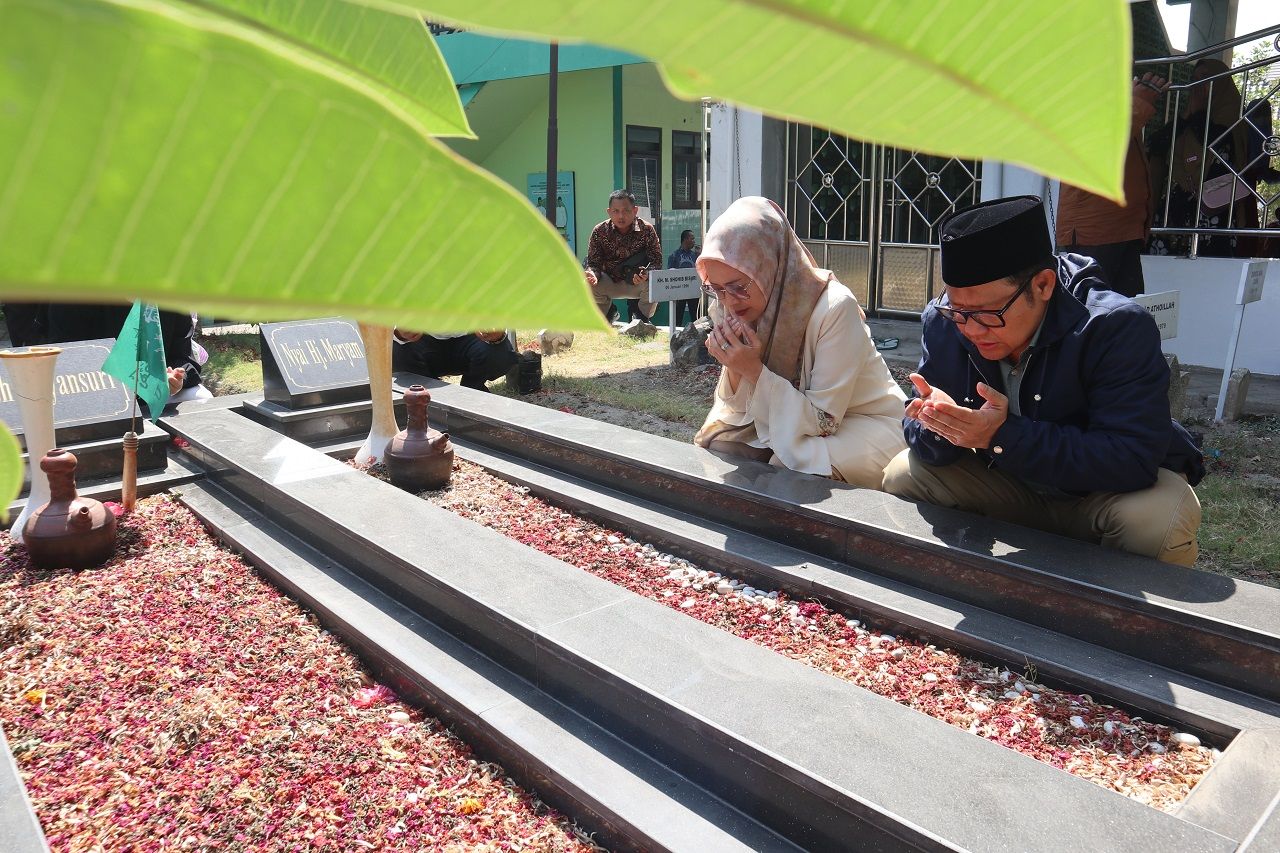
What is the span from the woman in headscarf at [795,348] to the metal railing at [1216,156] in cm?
359

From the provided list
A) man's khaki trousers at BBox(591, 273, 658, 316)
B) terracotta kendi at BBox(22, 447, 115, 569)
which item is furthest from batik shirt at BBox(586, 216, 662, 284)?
terracotta kendi at BBox(22, 447, 115, 569)

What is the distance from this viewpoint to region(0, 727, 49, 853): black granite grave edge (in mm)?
2035

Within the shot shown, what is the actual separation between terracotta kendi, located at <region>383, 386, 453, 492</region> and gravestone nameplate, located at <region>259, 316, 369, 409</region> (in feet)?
4.10

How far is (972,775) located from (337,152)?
7.20 feet

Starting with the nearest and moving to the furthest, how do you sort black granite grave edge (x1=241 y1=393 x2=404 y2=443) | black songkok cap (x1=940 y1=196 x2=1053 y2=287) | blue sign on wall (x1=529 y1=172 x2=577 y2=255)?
black songkok cap (x1=940 y1=196 x2=1053 y2=287) < black granite grave edge (x1=241 y1=393 x2=404 y2=443) < blue sign on wall (x1=529 y1=172 x2=577 y2=255)

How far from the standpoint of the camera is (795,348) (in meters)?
4.18

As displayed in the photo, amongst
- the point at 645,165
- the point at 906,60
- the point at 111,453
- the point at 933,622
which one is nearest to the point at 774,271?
the point at 933,622

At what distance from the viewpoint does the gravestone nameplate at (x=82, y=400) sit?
4.80 meters

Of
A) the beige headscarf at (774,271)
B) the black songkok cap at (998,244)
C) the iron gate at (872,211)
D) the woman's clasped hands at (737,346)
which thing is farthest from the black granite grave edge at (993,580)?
the iron gate at (872,211)

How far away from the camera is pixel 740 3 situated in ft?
0.69

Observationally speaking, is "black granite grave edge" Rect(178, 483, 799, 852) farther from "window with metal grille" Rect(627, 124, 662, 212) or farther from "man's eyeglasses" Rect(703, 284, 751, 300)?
"window with metal grille" Rect(627, 124, 662, 212)

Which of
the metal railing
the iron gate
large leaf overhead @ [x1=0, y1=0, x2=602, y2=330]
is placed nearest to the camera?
large leaf overhead @ [x1=0, y1=0, x2=602, y2=330]

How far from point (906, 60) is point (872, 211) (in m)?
9.13

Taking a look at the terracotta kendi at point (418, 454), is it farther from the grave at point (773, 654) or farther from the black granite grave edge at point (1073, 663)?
the black granite grave edge at point (1073, 663)
